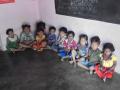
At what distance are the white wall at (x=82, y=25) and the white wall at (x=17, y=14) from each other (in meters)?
0.15

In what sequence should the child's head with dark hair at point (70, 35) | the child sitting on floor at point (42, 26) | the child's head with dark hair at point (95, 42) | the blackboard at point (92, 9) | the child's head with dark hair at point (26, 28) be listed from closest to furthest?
the blackboard at point (92, 9) < the child's head with dark hair at point (95, 42) < the child's head with dark hair at point (70, 35) < the child's head with dark hair at point (26, 28) < the child sitting on floor at point (42, 26)

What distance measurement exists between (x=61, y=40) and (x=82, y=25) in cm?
51

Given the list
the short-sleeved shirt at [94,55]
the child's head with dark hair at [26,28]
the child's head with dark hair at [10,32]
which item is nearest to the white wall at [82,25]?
the short-sleeved shirt at [94,55]

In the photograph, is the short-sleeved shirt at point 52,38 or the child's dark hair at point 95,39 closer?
the child's dark hair at point 95,39

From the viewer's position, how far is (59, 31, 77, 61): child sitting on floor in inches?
130

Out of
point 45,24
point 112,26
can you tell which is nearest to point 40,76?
point 112,26

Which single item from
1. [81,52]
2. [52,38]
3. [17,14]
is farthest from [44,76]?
[17,14]

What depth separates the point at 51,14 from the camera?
3826mm

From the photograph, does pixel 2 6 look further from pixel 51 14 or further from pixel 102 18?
pixel 102 18

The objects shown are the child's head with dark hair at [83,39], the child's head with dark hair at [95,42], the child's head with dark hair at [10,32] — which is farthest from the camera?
the child's head with dark hair at [10,32]

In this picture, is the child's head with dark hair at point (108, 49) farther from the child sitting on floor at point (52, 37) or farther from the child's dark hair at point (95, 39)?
the child sitting on floor at point (52, 37)

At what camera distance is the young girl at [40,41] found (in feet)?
12.5

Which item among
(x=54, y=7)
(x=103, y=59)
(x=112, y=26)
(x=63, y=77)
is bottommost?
(x=63, y=77)

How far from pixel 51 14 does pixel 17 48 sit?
0.86 meters
